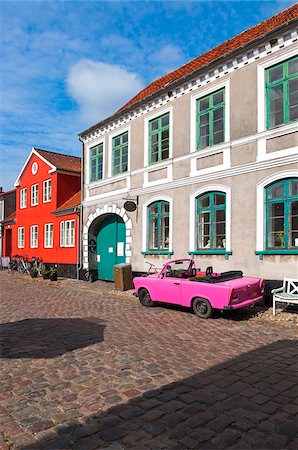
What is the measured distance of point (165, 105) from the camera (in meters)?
13.8

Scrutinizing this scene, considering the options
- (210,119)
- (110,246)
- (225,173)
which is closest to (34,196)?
(110,246)

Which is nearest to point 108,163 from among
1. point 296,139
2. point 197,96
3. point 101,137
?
point 101,137

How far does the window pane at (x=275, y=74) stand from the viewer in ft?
33.2

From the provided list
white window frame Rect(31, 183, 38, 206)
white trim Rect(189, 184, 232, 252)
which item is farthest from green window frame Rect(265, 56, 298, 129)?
white window frame Rect(31, 183, 38, 206)

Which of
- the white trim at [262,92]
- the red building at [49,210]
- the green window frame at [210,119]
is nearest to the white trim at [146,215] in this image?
the green window frame at [210,119]

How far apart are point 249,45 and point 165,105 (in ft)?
13.1

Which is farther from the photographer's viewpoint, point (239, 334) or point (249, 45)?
point (249, 45)

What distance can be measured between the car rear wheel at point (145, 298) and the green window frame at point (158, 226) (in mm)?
3130

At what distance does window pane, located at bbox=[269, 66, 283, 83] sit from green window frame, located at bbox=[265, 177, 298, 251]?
292 centimetres

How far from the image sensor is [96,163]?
17.9 m

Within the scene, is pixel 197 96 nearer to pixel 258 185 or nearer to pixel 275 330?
pixel 258 185

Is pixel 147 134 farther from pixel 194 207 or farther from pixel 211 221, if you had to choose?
pixel 211 221

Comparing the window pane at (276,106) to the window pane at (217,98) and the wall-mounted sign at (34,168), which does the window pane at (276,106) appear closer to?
the window pane at (217,98)

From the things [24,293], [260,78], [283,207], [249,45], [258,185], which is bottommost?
[24,293]
